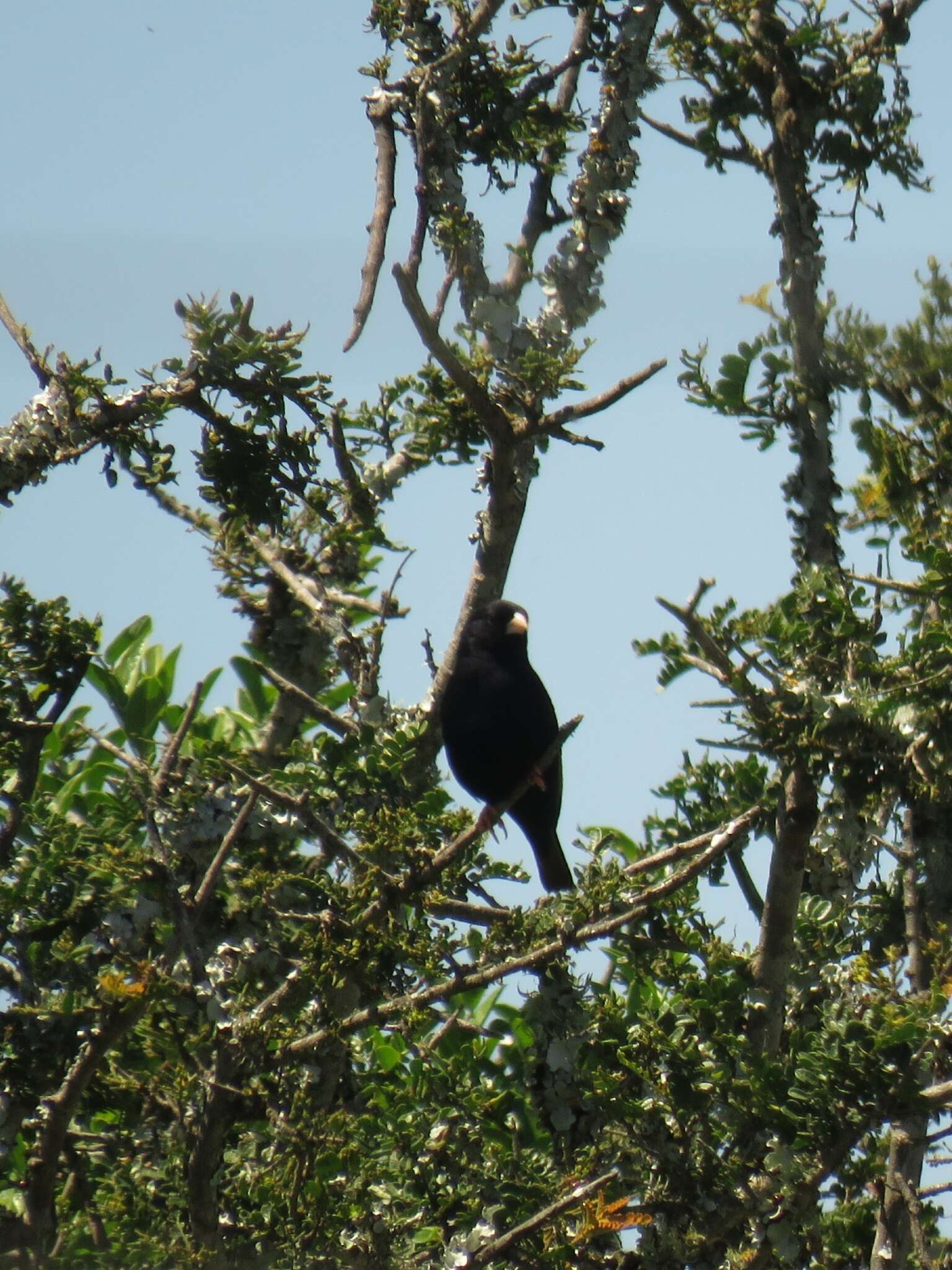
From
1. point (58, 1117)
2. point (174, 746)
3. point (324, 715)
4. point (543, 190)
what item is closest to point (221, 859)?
point (174, 746)

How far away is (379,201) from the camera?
3.90 metres

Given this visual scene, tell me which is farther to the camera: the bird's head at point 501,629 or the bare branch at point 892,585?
the bird's head at point 501,629

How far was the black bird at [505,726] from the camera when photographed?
558 cm

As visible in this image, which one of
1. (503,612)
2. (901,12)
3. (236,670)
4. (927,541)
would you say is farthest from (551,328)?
(236,670)

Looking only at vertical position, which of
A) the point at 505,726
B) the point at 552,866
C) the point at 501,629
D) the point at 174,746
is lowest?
the point at 174,746

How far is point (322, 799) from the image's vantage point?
3.62m

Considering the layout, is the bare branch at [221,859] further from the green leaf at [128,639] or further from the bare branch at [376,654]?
the green leaf at [128,639]

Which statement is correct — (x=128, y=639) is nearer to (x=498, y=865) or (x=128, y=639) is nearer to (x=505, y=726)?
(x=505, y=726)

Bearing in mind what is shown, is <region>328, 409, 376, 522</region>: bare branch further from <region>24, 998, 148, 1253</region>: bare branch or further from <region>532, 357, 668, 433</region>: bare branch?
<region>24, 998, 148, 1253</region>: bare branch

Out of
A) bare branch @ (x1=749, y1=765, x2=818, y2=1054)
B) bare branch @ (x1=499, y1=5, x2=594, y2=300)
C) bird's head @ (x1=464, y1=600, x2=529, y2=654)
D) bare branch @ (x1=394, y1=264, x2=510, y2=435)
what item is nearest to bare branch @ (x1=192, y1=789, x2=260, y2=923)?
bare branch @ (x1=394, y1=264, x2=510, y2=435)

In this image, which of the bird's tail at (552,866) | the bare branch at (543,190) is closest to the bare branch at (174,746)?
the bare branch at (543,190)

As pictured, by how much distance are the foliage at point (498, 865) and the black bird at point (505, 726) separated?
1.11 metres

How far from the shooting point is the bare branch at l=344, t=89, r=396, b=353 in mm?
3619

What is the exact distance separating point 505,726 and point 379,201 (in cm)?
222
